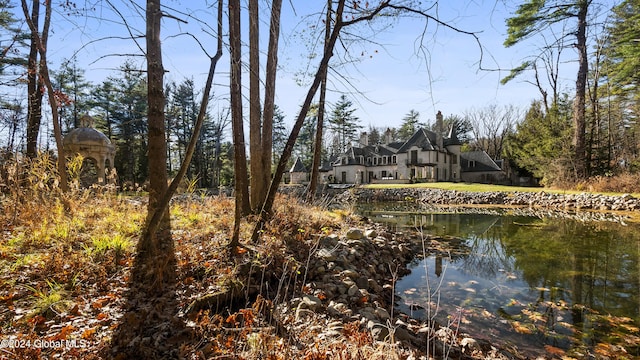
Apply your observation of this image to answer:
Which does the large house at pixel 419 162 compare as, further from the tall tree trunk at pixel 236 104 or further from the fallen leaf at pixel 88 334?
the fallen leaf at pixel 88 334

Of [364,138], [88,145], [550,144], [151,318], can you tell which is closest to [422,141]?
[364,138]

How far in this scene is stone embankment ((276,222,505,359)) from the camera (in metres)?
2.89

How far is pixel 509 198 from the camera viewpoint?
18656 mm

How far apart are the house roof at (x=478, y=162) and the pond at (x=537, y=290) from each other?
27585 millimetres

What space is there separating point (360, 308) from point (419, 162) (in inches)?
1252

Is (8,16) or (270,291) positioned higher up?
(8,16)

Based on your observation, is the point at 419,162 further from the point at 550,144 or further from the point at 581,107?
the point at 581,107

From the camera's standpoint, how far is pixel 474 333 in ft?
12.0

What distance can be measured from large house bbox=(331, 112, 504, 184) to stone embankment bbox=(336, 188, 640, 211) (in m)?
7.39

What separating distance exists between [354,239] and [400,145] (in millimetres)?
33423

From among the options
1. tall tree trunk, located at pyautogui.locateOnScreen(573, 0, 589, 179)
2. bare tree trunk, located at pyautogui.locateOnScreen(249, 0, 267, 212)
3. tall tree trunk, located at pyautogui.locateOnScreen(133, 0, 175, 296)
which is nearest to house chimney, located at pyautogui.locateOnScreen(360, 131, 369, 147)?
tall tree trunk, located at pyautogui.locateOnScreen(573, 0, 589, 179)

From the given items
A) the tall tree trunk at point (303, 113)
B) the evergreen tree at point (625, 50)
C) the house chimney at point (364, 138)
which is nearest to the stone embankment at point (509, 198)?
the tall tree trunk at point (303, 113)

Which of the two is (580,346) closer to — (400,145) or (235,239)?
(235,239)

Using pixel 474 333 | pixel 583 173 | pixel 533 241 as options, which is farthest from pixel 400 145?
pixel 474 333
